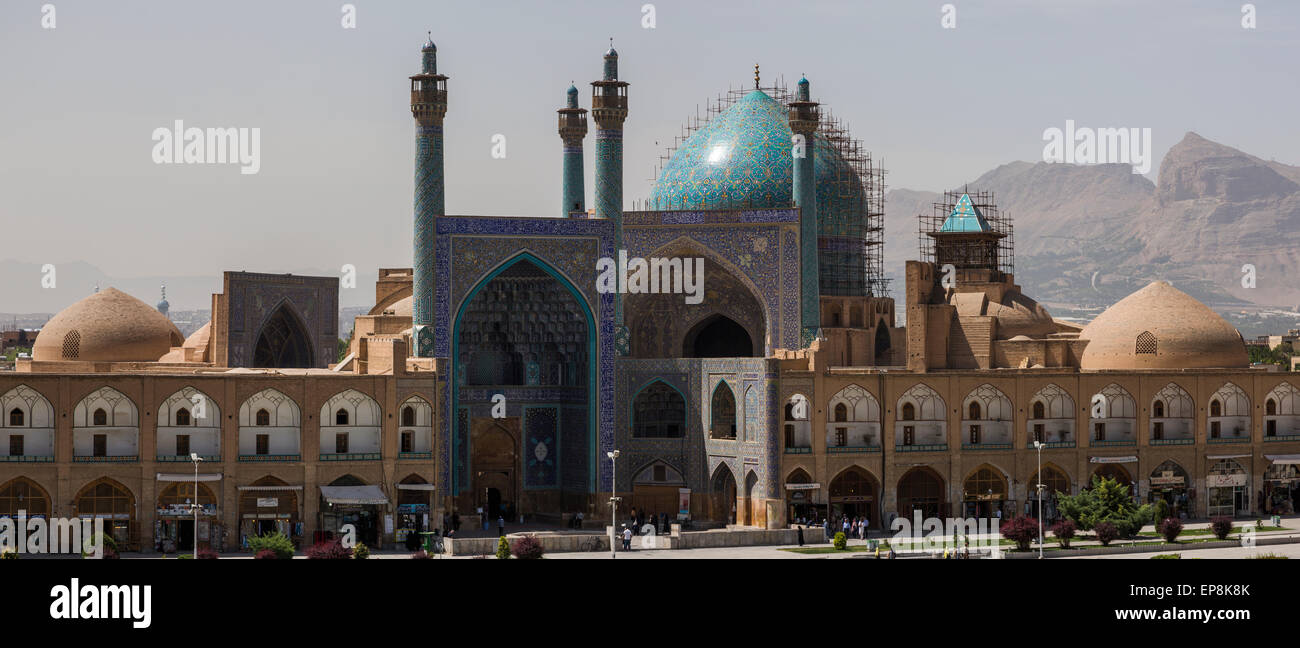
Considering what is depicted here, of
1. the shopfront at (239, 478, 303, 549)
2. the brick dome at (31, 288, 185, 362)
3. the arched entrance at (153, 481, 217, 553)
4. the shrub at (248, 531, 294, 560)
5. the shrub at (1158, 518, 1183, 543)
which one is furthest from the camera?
the brick dome at (31, 288, 185, 362)

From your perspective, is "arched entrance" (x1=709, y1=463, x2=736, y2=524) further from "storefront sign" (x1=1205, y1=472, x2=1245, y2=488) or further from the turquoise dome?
"storefront sign" (x1=1205, y1=472, x2=1245, y2=488)

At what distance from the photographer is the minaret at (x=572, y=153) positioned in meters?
49.1

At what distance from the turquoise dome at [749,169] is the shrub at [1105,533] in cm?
1374

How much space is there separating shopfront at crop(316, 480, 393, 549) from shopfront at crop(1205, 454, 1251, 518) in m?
21.8

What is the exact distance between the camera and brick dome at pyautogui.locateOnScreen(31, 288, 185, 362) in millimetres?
51719

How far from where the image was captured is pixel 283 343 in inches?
2103

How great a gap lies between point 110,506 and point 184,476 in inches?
69.5

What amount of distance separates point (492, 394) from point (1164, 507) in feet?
56.7

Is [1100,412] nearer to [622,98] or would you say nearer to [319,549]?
[622,98]

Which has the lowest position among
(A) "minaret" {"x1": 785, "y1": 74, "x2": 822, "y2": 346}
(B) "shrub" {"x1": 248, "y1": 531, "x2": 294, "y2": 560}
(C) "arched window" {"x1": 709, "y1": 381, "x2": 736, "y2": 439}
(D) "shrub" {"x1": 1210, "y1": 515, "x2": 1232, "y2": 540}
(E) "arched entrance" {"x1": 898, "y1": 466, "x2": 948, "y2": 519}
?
(D) "shrub" {"x1": 1210, "y1": 515, "x2": 1232, "y2": 540}

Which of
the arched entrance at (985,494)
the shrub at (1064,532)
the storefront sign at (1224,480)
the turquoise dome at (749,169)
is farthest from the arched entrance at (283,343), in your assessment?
the storefront sign at (1224,480)

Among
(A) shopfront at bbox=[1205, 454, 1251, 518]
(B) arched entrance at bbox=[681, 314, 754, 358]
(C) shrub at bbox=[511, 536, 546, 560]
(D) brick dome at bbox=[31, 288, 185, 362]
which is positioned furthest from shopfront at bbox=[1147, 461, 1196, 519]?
(D) brick dome at bbox=[31, 288, 185, 362]

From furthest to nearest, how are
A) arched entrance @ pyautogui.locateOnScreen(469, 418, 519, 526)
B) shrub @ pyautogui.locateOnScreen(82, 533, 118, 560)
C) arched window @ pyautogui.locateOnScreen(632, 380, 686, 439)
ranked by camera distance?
arched entrance @ pyautogui.locateOnScreen(469, 418, 519, 526) → arched window @ pyautogui.locateOnScreen(632, 380, 686, 439) → shrub @ pyautogui.locateOnScreen(82, 533, 118, 560)
